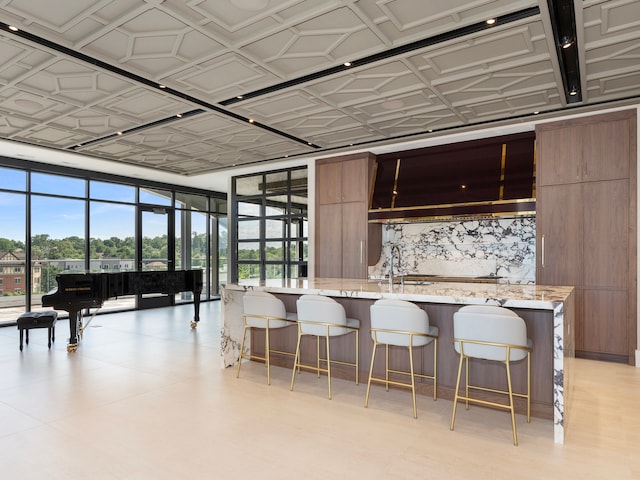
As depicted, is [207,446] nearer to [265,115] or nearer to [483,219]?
[265,115]

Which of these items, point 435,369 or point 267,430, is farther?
point 435,369

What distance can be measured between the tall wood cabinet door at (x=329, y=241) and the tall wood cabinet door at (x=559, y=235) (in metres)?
3.03

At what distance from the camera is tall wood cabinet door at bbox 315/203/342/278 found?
705 centimetres

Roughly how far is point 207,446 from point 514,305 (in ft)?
7.72

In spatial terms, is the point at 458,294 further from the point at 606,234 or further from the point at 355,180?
the point at 355,180

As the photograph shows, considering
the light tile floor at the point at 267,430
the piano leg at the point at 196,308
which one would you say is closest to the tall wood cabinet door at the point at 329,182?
the piano leg at the point at 196,308

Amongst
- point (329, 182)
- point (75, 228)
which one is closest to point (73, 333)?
point (75, 228)

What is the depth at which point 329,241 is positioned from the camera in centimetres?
718

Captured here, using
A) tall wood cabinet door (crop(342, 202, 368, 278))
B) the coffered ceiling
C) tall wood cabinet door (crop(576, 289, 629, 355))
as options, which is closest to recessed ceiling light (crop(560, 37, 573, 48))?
the coffered ceiling

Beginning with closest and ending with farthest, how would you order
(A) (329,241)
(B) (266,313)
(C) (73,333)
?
(B) (266,313)
(C) (73,333)
(A) (329,241)

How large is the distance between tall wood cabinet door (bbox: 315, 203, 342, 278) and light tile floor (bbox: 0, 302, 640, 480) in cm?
275

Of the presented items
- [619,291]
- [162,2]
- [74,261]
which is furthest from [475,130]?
[74,261]

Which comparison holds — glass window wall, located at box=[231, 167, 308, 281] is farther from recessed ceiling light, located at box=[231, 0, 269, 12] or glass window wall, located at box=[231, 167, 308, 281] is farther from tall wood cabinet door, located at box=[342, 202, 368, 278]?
recessed ceiling light, located at box=[231, 0, 269, 12]

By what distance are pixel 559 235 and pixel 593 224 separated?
387mm
